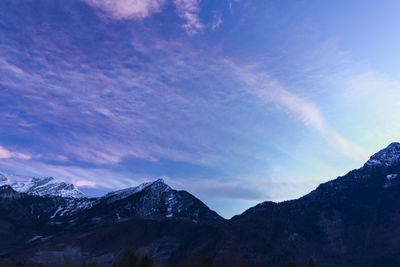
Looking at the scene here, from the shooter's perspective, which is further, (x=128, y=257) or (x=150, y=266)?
(x=150, y=266)

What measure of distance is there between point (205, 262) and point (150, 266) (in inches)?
681

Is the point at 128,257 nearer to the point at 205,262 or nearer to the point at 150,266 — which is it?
the point at 150,266

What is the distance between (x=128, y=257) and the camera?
93688 mm

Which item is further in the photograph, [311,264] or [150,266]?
[150,266]

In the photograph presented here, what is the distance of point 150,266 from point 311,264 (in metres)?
47.4

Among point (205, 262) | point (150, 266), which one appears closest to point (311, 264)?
point (205, 262)

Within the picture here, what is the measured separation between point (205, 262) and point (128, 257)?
22580 millimetres

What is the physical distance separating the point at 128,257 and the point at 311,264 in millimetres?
51931

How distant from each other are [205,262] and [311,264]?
1188 inches

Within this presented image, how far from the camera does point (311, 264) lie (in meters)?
91.2

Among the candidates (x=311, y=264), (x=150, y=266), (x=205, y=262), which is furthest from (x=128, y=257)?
(x=311, y=264)

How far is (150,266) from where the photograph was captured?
99.8 meters

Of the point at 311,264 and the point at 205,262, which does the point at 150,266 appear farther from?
the point at 311,264

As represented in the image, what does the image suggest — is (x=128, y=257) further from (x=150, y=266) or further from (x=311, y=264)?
(x=311, y=264)
